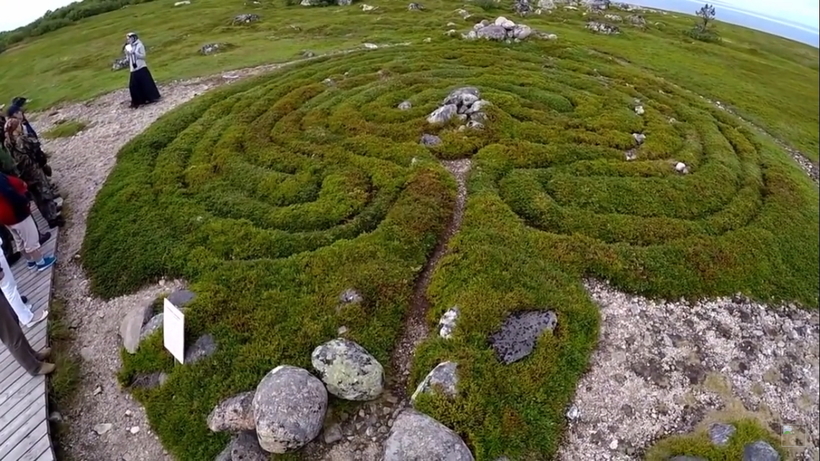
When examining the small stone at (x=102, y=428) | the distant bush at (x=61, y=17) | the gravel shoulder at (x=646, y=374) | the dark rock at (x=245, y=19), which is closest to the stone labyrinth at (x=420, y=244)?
the gravel shoulder at (x=646, y=374)

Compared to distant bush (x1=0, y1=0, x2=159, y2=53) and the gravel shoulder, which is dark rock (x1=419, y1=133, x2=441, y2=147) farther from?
distant bush (x1=0, y1=0, x2=159, y2=53)

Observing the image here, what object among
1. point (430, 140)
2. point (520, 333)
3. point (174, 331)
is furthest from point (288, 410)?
point (430, 140)

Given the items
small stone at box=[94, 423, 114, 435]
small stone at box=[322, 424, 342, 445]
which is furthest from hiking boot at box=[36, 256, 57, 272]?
small stone at box=[322, 424, 342, 445]

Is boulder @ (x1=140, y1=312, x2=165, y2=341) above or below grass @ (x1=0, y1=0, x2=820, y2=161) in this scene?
below

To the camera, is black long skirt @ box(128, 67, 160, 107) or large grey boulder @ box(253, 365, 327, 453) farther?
black long skirt @ box(128, 67, 160, 107)

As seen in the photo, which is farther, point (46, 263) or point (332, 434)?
point (46, 263)

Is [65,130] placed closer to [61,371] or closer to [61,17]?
[61,371]

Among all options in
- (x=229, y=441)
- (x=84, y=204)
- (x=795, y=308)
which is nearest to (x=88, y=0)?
(x=84, y=204)

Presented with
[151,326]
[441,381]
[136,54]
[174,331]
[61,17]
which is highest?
[136,54]

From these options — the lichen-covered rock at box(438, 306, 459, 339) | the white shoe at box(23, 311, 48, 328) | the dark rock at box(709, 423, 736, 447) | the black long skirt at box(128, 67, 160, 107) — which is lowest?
the dark rock at box(709, 423, 736, 447)
